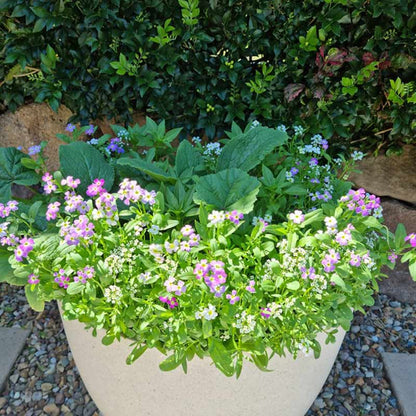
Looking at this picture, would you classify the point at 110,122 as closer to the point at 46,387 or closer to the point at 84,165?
the point at 84,165

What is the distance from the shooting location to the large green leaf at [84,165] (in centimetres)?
181

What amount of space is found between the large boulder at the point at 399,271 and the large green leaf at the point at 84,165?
1.53 metres

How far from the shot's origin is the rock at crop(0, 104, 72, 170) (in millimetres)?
2713

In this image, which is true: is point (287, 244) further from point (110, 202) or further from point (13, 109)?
point (13, 109)

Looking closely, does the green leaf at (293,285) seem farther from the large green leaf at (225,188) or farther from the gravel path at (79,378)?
the gravel path at (79,378)

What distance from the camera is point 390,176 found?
8.32 feet

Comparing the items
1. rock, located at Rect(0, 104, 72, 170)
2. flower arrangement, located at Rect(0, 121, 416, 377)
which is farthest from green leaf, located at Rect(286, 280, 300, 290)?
rock, located at Rect(0, 104, 72, 170)

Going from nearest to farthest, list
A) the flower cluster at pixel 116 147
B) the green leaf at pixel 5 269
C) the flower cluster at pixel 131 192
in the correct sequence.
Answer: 1. the flower cluster at pixel 131 192
2. the green leaf at pixel 5 269
3. the flower cluster at pixel 116 147

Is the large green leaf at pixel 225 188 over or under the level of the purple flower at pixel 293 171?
over

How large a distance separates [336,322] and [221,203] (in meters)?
0.52

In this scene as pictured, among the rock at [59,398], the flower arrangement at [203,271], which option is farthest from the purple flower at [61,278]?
the rock at [59,398]

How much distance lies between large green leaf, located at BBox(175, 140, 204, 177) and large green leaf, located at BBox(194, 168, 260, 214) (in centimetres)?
→ 17

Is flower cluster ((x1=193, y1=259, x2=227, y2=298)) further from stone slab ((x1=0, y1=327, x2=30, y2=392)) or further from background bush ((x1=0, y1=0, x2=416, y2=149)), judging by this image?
stone slab ((x1=0, y1=327, x2=30, y2=392))

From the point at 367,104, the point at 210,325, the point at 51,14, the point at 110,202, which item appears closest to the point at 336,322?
the point at 210,325
